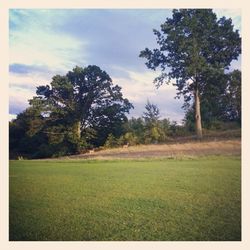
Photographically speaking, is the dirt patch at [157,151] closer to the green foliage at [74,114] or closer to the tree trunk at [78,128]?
the green foliage at [74,114]

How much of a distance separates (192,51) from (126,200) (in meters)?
2.68

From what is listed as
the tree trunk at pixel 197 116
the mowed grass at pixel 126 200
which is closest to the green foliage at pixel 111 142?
the mowed grass at pixel 126 200

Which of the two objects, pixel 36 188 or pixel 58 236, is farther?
pixel 36 188

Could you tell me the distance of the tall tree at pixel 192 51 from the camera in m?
6.02

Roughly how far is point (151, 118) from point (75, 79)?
4.73ft

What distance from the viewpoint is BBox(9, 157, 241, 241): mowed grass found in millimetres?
5098

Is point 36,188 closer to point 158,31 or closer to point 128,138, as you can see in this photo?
point 128,138

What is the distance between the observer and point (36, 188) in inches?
227

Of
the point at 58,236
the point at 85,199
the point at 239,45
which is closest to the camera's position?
the point at 58,236

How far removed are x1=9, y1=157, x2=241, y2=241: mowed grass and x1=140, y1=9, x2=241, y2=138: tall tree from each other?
3.00ft

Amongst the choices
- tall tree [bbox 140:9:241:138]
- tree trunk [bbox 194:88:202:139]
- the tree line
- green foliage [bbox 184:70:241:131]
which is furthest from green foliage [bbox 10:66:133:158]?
green foliage [bbox 184:70:241:131]

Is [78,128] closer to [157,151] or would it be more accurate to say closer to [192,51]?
[157,151]

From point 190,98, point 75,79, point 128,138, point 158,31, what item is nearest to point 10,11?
point 75,79

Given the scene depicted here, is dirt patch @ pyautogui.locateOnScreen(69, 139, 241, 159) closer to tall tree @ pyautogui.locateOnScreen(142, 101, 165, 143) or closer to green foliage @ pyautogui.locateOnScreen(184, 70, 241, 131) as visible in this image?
tall tree @ pyautogui.locateOnScreen(142, 101, 165, 143)
